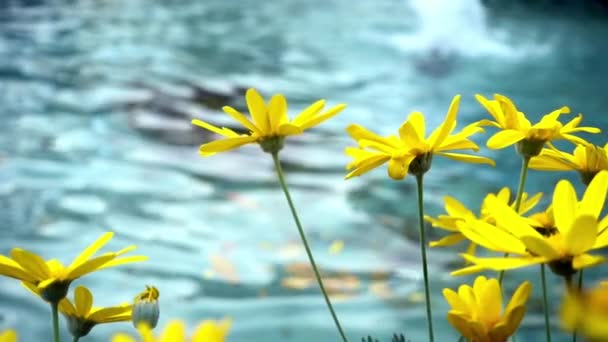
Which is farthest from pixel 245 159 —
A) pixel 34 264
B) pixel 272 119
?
pixel 34 264

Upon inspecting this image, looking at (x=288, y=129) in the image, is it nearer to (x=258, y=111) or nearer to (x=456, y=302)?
(x=258, y=111)

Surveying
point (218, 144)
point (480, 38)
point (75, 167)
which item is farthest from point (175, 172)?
point (480, 38)

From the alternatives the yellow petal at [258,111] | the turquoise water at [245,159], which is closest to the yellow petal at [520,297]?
the yellow petal at [258,111]

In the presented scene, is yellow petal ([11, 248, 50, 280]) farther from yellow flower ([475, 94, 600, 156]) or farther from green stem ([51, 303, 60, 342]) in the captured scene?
yellow flower ([475, 94, 600, 156])

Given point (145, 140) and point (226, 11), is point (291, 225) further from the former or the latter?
point (226, 11)

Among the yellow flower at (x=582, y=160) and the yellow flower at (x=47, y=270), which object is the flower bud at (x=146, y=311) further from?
the yellow flower at (x=582, y=160)

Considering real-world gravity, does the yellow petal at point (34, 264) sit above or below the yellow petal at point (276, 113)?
below
